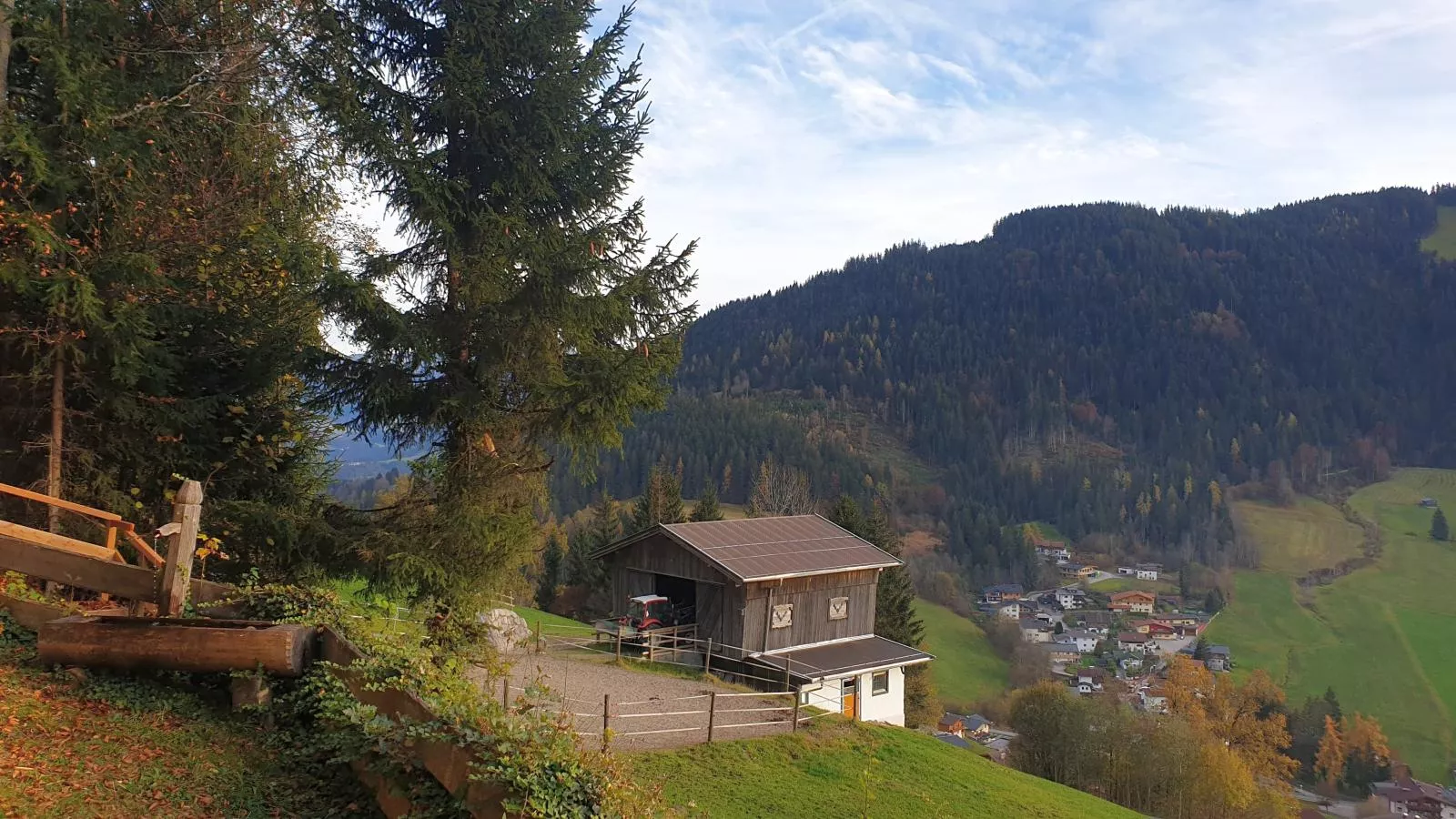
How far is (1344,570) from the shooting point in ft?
407

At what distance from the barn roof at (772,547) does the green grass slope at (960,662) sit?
44.5 m

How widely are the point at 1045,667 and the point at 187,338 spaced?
8529 centimetres

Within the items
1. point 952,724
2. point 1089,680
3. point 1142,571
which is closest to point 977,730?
point 952,724

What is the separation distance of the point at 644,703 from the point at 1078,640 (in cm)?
9836

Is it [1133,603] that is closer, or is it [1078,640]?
[1078,640]

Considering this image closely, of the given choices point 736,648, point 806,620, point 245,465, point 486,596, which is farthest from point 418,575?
point 806,620

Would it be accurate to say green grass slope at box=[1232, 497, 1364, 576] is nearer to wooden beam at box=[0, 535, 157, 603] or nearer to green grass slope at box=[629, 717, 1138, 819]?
green grass slope at box=[629, 717, 1138, 819]

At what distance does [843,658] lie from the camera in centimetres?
2530

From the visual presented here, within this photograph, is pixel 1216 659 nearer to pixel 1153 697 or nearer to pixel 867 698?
pixel 1153 697

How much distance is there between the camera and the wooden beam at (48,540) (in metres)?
7.11

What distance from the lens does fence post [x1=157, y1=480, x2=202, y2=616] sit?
24.0 feet

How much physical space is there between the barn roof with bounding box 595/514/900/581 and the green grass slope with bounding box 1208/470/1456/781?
75.4 meters

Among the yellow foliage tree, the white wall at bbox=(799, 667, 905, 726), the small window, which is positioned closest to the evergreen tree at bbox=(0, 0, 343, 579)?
the white wall at bbox=(799, 667, 905, 726)

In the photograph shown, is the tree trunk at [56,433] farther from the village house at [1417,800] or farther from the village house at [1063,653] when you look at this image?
the village house at [1063,653]
